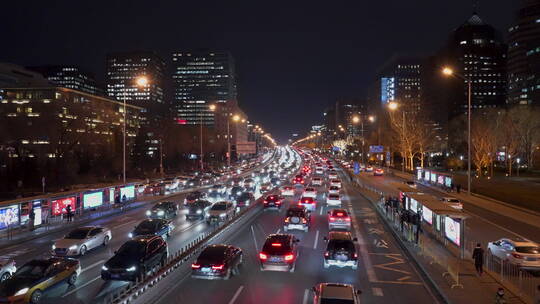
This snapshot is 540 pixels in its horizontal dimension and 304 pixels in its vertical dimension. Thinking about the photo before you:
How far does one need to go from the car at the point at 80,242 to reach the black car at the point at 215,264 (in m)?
7.60

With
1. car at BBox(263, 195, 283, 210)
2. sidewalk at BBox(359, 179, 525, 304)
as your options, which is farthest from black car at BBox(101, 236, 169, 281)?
car at BBox(263, 195, 283, 210)

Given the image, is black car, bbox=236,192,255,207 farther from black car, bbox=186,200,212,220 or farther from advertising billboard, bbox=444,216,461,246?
advertising billboard, bbox=444,216,461,246

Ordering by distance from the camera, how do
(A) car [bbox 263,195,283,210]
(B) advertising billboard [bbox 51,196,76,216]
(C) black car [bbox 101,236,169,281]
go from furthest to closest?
(A) car [bbox 263,195,283,210], (B) advertising billboard [bbox 51,196,76,216], (C) black car [bbox 101,236,169,281]

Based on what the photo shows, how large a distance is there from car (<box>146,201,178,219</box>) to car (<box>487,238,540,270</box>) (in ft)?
75.2

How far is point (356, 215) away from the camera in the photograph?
3656 centimetres

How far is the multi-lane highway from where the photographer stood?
15.5 meters

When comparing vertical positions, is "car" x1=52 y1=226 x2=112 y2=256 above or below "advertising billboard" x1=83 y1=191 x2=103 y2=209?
below

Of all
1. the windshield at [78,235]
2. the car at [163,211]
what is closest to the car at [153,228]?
the windshield at [78,235]

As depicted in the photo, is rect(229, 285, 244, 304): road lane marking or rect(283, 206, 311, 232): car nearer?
rect(229, 285, 244, 304): road lane marking

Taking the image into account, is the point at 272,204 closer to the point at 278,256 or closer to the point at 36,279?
the point at 278,256

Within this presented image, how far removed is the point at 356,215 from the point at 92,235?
2127 centimetres

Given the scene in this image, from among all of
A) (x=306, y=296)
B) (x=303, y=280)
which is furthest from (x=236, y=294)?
(x=303, y=280)

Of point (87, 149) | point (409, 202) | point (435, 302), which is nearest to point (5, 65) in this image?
point (87, 149)

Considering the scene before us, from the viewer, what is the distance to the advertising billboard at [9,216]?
25.9 metres
